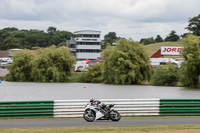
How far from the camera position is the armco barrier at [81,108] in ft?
67.4

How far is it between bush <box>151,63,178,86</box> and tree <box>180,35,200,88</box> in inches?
202

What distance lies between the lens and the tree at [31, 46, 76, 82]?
75.8 metres

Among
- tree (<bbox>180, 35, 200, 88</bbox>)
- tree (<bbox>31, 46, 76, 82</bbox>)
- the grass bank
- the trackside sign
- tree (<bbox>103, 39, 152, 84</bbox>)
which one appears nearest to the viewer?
the grass bank

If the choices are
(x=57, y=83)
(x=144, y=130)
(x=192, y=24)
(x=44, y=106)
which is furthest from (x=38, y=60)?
(x=192, y=24)

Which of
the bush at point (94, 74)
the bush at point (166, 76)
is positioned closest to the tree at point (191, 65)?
the bush at point (166, 76)

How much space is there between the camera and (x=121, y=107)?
2153 centimetres

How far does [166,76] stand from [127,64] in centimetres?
750

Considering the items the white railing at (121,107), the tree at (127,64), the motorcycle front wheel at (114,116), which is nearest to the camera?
the motorcycle front wheel at (114,116)

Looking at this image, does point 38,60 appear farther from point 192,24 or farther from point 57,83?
point 192,24

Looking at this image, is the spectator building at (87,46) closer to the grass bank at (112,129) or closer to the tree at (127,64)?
the tree at (127,64)

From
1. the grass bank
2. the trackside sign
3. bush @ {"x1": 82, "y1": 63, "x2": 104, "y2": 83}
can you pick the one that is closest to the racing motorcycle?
the grass bank

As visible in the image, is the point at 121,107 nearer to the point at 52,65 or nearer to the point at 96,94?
the point at 96,94

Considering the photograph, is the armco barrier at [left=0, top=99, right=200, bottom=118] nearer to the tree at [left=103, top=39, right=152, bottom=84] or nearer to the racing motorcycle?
the racing motorcycle

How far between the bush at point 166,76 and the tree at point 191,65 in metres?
5.12
